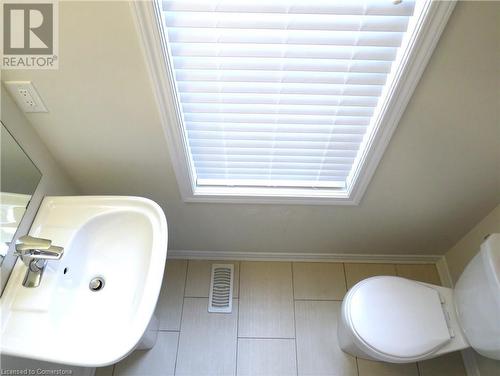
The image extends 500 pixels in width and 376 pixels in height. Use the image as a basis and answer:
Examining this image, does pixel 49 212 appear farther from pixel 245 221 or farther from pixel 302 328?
pixel 302 328

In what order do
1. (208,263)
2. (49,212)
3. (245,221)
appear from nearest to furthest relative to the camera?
(49,212)
(245,221)
(208,263)

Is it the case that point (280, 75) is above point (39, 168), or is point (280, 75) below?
above

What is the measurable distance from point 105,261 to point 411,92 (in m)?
1.21

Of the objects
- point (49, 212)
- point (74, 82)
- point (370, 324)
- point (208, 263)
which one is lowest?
point (370, 324)

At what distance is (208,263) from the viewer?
1.95m

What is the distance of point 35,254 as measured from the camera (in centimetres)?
98

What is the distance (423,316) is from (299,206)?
Answer: 0.71 meters

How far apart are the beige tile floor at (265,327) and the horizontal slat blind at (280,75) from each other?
80 cm

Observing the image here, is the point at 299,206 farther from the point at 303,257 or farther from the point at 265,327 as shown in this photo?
the point at 265,327

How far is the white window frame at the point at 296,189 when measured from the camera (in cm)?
86

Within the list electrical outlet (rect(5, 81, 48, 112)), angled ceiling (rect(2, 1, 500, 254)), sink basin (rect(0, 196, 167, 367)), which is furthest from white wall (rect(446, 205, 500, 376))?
electrical outlet (rect(5, 81, 48, 112))

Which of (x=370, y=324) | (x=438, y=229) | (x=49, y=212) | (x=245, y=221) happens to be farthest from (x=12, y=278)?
(x=438, y=229)

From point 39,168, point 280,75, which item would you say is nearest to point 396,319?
point 280,75

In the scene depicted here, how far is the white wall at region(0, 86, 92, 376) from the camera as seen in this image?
3.31 feet
